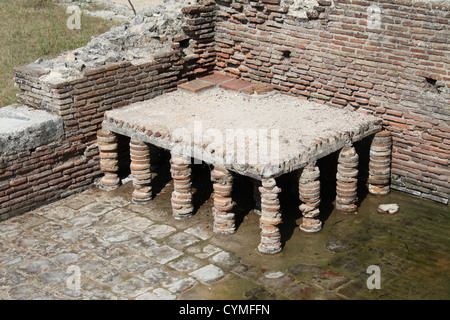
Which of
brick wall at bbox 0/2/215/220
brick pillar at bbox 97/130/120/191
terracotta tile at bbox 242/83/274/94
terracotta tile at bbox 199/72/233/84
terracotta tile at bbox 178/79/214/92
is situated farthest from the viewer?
terracotta tile at bbox 199/72/233/84

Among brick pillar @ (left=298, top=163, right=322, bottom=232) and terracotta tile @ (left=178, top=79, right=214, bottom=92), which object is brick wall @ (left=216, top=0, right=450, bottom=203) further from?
brick pillar @ (left=298, top=163, right=322, bottom=232)

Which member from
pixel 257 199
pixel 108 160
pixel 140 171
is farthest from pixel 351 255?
pixel 108 160

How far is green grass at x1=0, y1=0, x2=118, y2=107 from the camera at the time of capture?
12.4 m

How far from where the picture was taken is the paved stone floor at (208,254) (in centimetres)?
799

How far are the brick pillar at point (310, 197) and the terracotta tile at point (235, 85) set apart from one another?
7.28ft

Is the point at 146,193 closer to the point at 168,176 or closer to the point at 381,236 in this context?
the point at 168,176

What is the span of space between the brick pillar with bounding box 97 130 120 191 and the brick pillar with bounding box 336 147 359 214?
3.03 metres

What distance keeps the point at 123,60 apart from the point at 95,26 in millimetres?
3860

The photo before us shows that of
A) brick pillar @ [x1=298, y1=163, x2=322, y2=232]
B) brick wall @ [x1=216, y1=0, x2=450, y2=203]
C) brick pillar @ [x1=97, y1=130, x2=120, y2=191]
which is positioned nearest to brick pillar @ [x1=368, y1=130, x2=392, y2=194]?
brick wall @ [x1=216, y1=0, x2=450, y2=203]

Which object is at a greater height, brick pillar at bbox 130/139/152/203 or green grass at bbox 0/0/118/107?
green grass at bbox 0/0/118/107

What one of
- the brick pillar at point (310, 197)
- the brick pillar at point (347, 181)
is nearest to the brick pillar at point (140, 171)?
the brick pillar at point (310, 197)

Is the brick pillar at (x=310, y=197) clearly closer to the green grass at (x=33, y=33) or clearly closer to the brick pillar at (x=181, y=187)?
the brick pillar at (x=181, y=187)

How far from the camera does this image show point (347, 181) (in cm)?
945
